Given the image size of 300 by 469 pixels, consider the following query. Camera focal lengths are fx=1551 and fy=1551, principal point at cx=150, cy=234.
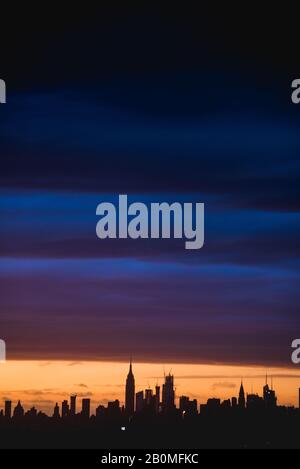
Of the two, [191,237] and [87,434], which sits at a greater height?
[191,237]

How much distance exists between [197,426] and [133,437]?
5.40ft

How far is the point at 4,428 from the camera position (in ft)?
97.2

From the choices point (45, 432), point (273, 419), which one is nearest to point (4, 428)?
point (45, 432)

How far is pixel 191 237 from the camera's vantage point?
29.1 m

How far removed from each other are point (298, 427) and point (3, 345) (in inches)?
243
